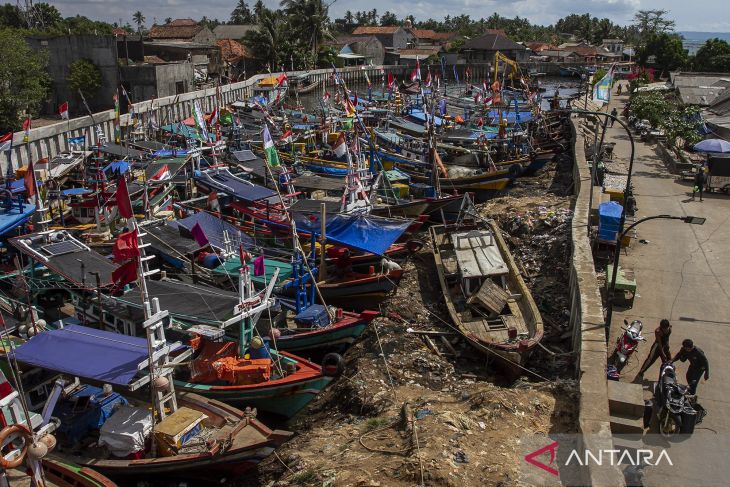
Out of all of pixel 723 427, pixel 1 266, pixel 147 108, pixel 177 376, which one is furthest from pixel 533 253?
pixel 147 108

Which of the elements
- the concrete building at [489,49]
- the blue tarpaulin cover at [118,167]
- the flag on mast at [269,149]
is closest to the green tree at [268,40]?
the concrete building at [489,49]

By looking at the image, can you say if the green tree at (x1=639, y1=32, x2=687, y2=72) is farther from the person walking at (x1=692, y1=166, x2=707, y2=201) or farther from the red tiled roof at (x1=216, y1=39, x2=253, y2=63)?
the person walking at (x1=692, y1=166, x2=707, y2=201)

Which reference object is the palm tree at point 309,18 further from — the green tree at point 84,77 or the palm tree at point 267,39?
the green tree at point 84,77

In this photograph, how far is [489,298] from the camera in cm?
1720

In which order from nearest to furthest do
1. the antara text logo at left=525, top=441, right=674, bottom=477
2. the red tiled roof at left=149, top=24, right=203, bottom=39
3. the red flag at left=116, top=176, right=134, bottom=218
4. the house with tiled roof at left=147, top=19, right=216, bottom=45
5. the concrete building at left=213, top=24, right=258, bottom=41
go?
the antara text logo at left=525, top=441, right=674, bottom=477, the red flag at left=116, top=176, right=134, bottom=218, the house with tiled roof at left=147, top=19, right=216, bottom=45, the red tiled roof at left=149, top=24, right=203, bottom=39, the concrete building at left=213, top=24, right=258, bottom=41

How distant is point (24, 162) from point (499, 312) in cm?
2562

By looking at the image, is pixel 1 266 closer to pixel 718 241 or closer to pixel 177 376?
pixel 177 376

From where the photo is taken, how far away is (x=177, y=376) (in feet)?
46.9

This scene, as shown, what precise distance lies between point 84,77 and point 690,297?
47344 millimetres

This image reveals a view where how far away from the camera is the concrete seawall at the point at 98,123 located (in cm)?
3062

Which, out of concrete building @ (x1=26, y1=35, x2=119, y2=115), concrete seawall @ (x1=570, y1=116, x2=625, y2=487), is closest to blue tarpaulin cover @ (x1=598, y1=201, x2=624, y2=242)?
concrete seawall @ (x1=570, y1=116, x2=625, y2=487)

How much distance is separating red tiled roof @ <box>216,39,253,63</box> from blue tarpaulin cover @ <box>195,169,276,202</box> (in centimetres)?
5103

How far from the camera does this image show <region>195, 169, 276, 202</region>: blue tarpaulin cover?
2419 centimetres

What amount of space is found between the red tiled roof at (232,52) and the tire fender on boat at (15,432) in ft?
226
